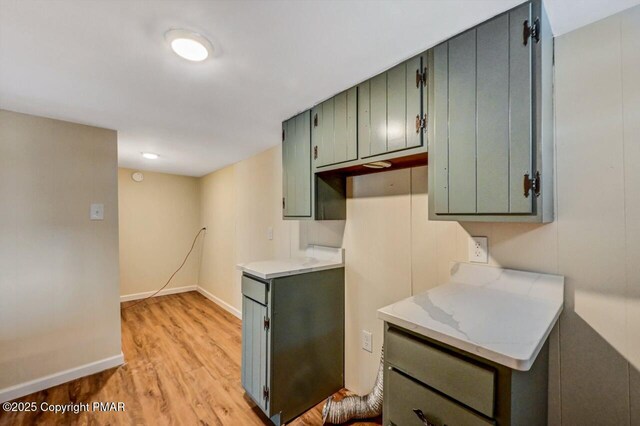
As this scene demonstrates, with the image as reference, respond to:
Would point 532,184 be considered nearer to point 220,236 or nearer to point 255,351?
point 255,351

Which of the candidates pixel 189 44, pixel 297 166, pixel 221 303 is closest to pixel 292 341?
pixel 297 166

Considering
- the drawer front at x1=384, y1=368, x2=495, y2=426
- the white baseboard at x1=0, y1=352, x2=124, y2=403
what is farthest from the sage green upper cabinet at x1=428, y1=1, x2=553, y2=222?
the white baseboard at x1=0, y1=352, x2=124, y2=403

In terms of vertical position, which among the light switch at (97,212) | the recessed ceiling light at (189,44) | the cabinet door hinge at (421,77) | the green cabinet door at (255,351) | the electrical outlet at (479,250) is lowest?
the green cabinet door at (255,351)

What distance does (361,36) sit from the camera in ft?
3.75

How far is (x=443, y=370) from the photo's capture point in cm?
83

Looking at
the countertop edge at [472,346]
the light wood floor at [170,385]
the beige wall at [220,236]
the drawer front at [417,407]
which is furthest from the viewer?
the beige wall at [220,236]

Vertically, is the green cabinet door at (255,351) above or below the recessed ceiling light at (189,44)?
below

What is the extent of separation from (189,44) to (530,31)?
1362mm

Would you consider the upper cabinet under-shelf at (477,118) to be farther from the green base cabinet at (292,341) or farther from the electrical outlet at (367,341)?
the electrical outlet at (367,341)

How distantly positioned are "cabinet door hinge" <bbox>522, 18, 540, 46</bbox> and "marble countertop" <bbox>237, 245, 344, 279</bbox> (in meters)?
1.51

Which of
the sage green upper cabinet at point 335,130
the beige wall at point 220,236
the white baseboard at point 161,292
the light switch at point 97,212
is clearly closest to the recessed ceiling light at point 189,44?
the sage green upper cabinet at point 335,130

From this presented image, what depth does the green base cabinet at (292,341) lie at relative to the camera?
1627 millimetres

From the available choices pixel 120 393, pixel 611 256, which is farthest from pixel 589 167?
pixel 120 393

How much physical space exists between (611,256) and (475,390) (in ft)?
2.49
